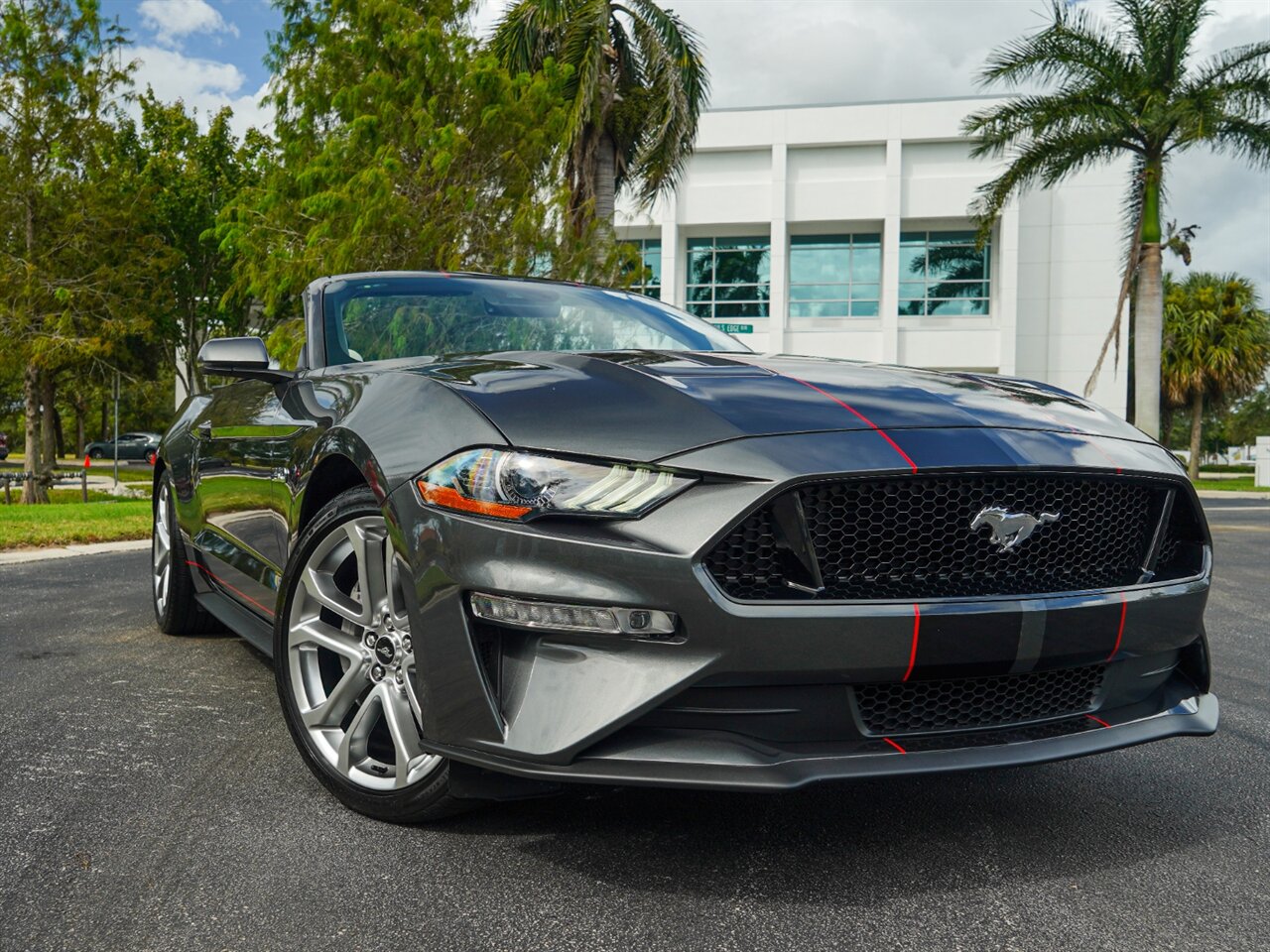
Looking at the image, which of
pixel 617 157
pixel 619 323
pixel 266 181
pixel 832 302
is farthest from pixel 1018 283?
pixel 619 323

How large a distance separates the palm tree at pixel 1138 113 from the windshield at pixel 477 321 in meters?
17.4

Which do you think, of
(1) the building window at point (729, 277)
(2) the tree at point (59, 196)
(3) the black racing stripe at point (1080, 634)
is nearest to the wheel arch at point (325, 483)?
(3) the black racing stripe at point (1080, 634)

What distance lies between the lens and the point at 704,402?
245 centimetres

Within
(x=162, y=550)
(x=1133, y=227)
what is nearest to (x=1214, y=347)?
(x=1133, y=227)

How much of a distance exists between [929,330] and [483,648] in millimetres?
36193

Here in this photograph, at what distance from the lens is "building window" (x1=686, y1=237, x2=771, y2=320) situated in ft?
124

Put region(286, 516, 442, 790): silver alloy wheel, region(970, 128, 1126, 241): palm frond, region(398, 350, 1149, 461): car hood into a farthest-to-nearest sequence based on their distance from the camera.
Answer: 1. region(970, 128, 1126, 241): palm frond
2. region(286, 516, 442, 790): silver alloy wheel
3. region(398, 350, 1149, 461): car hood

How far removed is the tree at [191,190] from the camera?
23.2 metres

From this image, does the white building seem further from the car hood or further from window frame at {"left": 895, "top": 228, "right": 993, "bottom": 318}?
the car hood


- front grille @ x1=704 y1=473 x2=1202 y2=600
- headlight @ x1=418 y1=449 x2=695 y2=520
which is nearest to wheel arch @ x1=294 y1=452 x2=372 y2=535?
headlight @ x1=418 y1=449 x2=695 y2=520

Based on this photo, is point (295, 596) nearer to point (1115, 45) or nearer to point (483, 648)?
point (483, 648)

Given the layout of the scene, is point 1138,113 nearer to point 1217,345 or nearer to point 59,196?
point 59,196

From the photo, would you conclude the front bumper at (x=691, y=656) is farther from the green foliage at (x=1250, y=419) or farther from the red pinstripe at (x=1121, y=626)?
the green foliage at (x=1250, y=419)

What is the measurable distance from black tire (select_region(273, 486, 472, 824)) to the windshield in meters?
0.82
